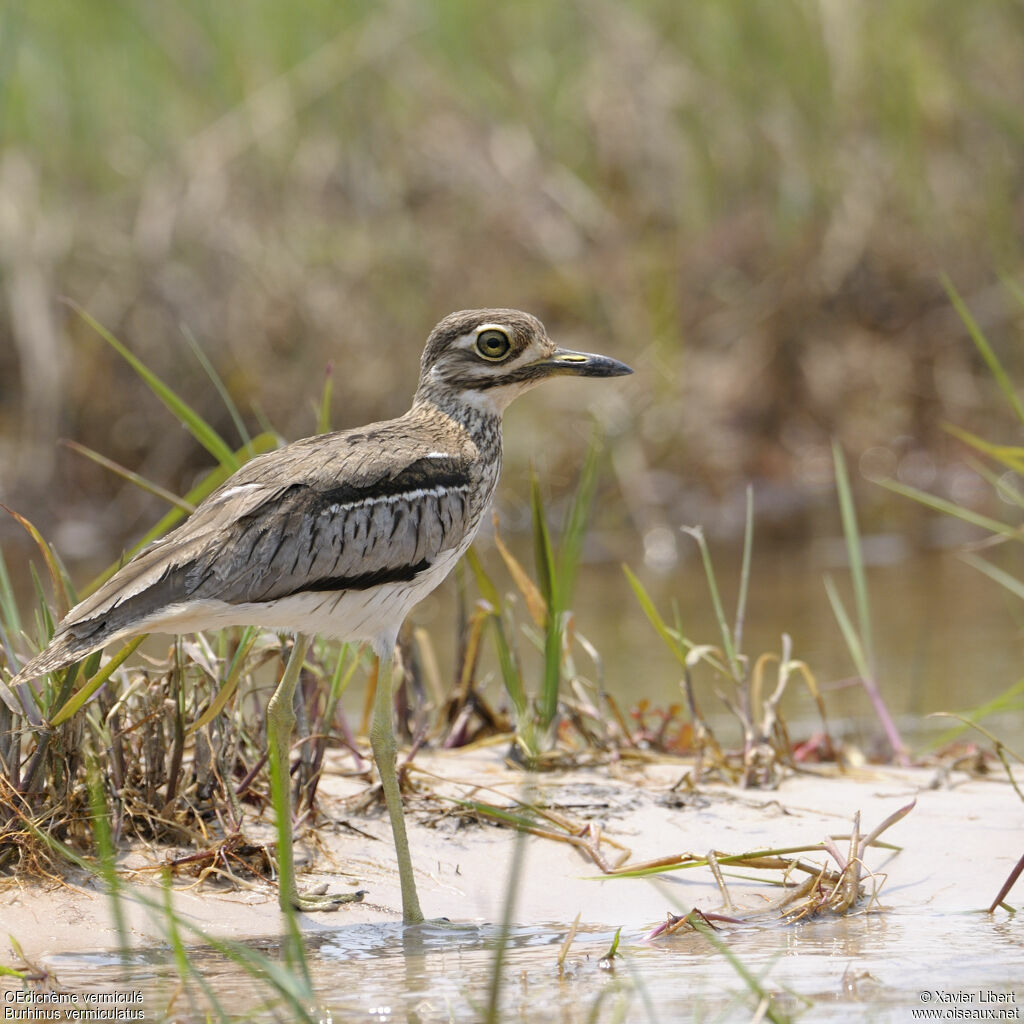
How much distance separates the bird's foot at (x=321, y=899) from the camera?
3994 mm

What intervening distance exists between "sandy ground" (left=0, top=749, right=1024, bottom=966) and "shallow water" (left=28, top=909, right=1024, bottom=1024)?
13cm

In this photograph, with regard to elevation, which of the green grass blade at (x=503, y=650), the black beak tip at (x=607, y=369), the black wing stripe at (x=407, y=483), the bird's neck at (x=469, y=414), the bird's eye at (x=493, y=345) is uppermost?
the bird's eye at (x=493, y=345)

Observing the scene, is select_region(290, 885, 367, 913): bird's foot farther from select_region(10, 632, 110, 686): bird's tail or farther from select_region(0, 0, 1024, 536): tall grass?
select_region(0, 0, 1024, 536): tall grass

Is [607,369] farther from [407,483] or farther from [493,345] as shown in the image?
[407,483]

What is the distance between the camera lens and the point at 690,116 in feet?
36.2

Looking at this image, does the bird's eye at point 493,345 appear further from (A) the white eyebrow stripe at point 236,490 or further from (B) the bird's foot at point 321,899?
(B) the bird's foot at point 321,899

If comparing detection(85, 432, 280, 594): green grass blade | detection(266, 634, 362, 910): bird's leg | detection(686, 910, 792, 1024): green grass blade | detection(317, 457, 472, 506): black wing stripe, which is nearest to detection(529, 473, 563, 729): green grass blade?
detection(317, 457, 472, 506): black wing stripe

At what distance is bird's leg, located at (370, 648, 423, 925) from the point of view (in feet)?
13.2

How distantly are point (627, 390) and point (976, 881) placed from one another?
617 centimetres

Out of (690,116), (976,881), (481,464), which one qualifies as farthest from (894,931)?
(690,116)

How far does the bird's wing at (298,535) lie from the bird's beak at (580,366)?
1.67 feet

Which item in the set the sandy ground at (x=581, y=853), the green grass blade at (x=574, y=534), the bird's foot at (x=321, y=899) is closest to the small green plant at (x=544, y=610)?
the green grass blade at (x=574, y=534)

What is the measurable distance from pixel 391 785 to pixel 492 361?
4.53ft

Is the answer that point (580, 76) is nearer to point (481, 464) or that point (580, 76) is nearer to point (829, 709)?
point (829, 709)
